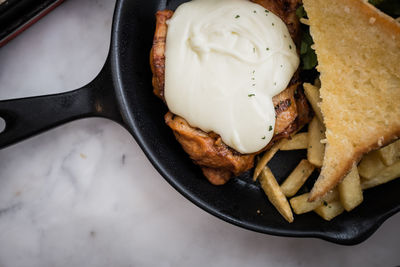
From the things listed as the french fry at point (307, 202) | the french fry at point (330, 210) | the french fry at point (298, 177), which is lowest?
the french fry at point (330, 210)

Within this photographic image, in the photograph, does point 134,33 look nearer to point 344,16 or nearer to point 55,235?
point 344,16

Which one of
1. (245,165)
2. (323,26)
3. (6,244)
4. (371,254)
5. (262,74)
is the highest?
(323,26)

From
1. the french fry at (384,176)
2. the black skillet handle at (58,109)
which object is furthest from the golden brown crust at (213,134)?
the french fry at (384,176)

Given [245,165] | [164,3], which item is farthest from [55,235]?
[164,3]

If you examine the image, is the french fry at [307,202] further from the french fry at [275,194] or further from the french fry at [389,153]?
the french fry at [389,153]

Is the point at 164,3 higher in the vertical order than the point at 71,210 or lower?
higher

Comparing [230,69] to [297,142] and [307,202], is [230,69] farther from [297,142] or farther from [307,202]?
[307,202]

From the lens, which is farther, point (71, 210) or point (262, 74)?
point (71, 210)
